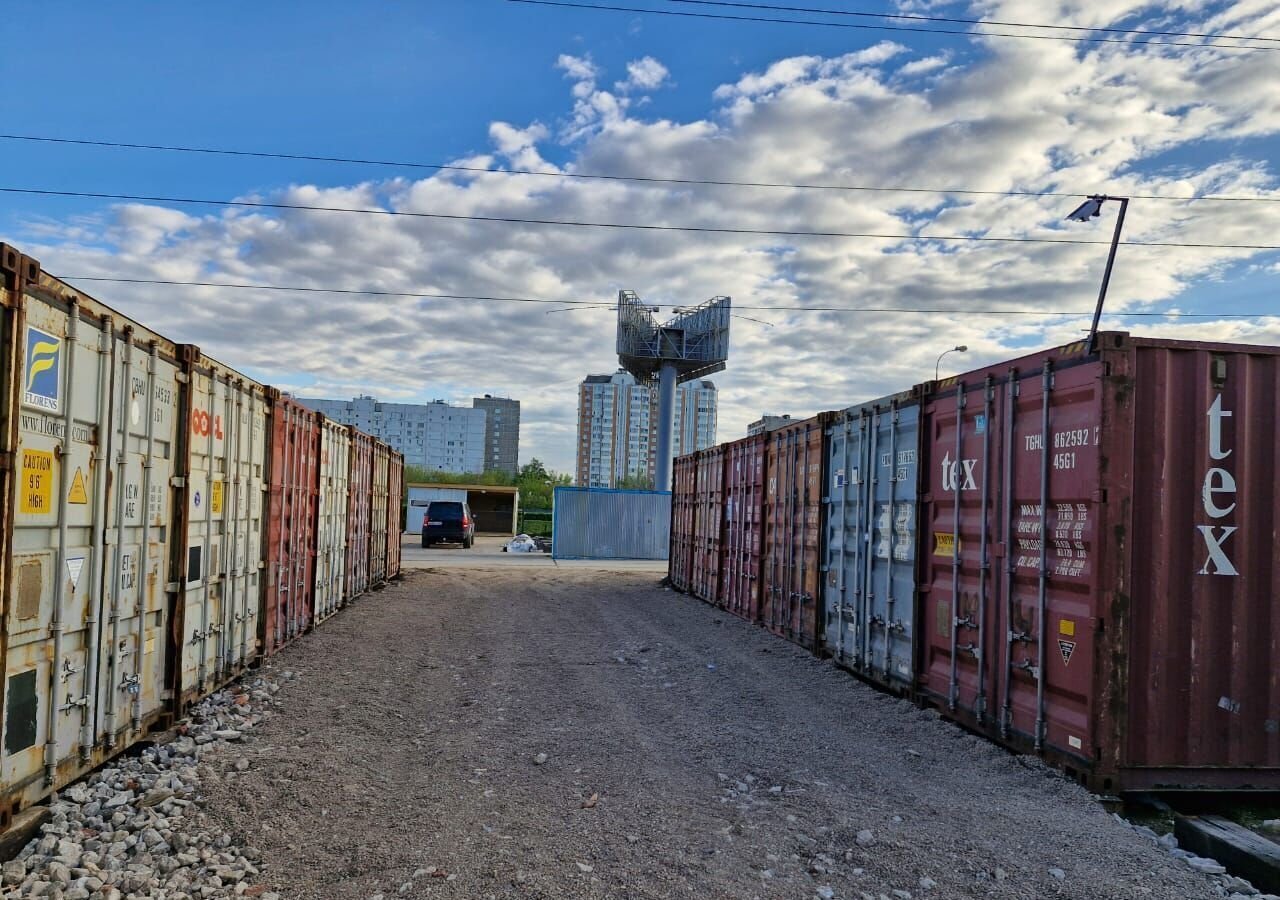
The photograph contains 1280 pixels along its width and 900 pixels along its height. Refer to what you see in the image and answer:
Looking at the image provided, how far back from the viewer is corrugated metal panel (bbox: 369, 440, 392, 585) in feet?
58.0

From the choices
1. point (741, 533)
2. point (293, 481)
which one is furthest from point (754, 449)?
point (293, 481)

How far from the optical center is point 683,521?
20.0 m

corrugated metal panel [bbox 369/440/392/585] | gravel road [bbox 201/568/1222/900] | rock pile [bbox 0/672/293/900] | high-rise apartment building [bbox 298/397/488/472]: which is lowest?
gravel road [bbox 201/568/1222/900]

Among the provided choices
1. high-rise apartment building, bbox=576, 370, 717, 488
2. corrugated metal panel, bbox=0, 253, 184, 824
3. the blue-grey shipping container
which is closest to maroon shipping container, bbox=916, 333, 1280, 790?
the blue-grey shipping container

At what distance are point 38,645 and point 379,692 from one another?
13.7ft

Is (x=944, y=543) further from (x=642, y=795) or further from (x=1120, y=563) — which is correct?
(x=642, y=795)

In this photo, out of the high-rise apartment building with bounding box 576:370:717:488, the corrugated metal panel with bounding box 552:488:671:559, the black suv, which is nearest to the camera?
the corrugated metal panel with bounding box 552:488:671:559

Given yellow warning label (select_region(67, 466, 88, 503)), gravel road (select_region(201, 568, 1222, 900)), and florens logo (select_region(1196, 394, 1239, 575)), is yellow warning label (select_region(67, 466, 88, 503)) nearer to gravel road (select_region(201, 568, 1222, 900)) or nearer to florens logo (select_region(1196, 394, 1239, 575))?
gravel road (select_region(201, 568, 1222, 900))

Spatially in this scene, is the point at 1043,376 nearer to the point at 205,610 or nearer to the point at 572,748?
the point at 572,748

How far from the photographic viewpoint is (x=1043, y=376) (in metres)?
6.54

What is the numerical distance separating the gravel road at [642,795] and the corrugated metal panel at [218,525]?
0.75 m

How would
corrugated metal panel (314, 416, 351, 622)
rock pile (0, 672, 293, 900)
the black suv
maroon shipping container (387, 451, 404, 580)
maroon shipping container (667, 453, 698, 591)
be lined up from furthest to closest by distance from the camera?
1. the black suv
2. maroon shipping container (387, 451, 404, 580)
3. maroon shipping container (667, 453, 698, 591)
4. corrugated metal panel (314, 416, 351, 622)
5. rock pile (0, 672, 293, 900)

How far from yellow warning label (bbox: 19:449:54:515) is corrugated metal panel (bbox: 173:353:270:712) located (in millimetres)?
1919

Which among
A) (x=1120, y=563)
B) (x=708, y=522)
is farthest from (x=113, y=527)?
(x=708, y=522)
